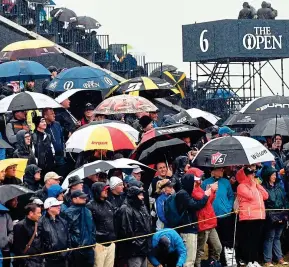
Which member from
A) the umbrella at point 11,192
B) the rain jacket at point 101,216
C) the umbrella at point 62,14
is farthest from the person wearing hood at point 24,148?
the umbrella at point 62,14

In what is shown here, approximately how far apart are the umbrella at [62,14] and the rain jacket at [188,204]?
1599 centimetres

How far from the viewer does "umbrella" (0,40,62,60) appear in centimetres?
3172

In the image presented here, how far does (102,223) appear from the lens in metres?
23.1

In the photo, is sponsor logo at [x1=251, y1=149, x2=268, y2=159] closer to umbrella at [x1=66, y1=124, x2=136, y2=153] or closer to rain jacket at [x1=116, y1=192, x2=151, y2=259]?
umbrella at [x1=66, y1=124, x2=136, y2=153]

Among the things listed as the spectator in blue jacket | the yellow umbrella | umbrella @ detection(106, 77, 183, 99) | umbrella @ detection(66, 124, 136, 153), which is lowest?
the spectator in blue jacket

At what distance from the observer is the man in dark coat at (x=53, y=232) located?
72.3ft

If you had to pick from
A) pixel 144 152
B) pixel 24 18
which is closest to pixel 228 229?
pixel 144 152

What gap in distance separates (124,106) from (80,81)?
213 cm

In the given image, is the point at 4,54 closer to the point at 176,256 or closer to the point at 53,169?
the point at 53,169

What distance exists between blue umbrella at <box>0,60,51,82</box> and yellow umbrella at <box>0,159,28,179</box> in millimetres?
6033

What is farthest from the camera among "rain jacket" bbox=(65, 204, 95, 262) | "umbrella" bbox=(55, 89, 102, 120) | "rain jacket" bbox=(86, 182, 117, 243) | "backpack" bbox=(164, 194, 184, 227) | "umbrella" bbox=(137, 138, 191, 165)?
"umbrella" bbox=(55, 89, 102, 120)

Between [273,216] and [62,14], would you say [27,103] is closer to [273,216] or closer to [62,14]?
[273,216]

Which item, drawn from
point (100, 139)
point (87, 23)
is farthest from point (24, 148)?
point (87, 23)

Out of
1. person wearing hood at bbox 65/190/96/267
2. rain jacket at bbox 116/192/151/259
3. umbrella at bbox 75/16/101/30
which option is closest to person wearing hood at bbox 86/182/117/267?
rain jacket at bbox 116/192/151/259
